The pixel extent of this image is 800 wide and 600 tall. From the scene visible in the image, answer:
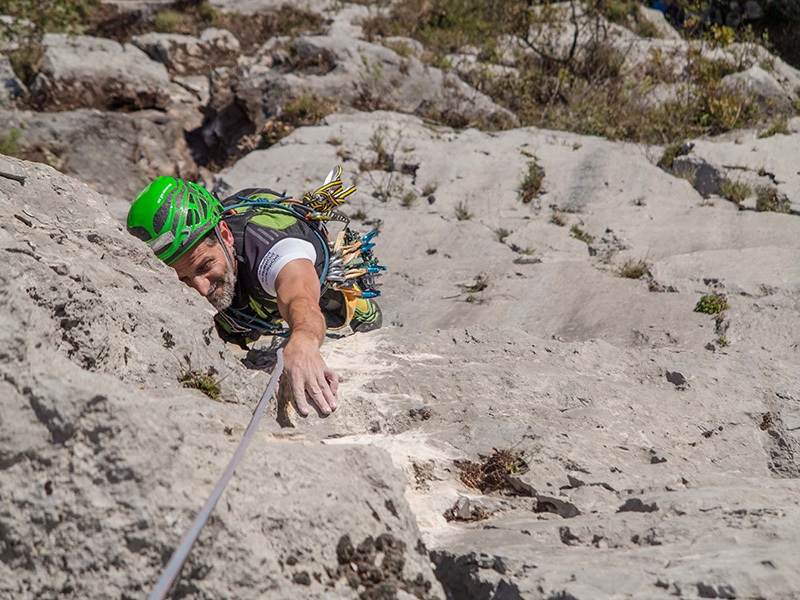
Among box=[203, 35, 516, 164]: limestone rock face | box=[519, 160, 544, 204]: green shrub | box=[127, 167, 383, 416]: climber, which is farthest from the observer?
box=[203, 35, 516, 164]: limestone rock face


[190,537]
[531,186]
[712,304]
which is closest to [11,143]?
[531,186]

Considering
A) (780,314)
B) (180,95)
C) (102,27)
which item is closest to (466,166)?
(780,314)

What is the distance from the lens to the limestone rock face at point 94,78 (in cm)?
1024

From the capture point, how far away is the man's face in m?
3.49

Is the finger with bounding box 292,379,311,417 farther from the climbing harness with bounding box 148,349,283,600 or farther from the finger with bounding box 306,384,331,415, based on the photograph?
the climbing harness with bounding box 148,349,283,600

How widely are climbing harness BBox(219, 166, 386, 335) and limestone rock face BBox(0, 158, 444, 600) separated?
5.95ft

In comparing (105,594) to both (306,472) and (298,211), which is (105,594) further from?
(298,211)

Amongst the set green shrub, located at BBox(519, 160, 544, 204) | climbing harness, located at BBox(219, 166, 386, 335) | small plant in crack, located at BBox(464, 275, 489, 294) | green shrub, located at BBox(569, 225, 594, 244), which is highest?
climbing harness, located at BBox(219, 166, 386, 335)

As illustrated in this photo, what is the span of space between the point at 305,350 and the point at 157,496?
956mm

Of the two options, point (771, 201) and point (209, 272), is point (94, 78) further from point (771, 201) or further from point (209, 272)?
point (771, 201)

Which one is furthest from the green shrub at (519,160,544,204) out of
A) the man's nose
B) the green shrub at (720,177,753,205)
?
the man's nose

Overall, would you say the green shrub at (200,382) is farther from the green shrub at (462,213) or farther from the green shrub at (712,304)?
the green shrub at (462,213)

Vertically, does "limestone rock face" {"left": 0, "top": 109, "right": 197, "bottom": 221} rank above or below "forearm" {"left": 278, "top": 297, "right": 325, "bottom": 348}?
below

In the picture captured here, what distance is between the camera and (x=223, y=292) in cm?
363
